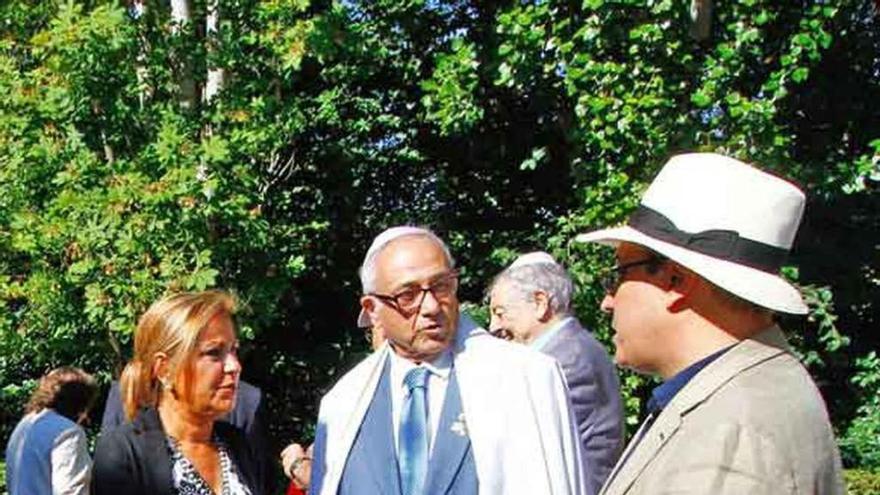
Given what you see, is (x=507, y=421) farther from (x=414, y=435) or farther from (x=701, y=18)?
(x=701, y=18)

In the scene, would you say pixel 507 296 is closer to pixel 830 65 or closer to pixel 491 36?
pixel 491 36

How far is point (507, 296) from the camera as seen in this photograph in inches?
206

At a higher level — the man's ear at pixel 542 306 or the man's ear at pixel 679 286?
the man's ear at pixel 679 286

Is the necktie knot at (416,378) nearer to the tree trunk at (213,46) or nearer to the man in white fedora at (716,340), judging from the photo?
the man in white fedora at (716,340)

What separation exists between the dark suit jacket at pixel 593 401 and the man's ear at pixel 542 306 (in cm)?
18

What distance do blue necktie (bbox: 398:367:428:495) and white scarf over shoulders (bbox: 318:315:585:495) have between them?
12 centimetres

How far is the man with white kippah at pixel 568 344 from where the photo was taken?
190 inches

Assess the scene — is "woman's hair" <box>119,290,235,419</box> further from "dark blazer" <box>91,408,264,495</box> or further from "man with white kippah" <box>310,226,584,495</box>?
"man with white kippah" <box>310,226,584,495</box>

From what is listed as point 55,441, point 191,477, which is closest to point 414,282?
point 191,477

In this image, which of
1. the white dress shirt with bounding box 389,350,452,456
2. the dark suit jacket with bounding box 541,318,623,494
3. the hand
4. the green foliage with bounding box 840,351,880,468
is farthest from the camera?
the green foliage with bounding box 840,351,880,468

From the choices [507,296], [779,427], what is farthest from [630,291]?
[507,296]

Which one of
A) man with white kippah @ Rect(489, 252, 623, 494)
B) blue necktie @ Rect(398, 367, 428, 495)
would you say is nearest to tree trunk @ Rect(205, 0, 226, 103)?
man with white kippah @ Rect(489, 252, 623, 494)

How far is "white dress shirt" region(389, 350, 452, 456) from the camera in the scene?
3.76m

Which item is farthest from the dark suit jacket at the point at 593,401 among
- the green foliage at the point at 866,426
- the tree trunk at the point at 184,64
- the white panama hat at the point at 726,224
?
the green foliage at the point at 866,426
